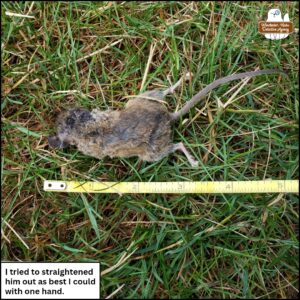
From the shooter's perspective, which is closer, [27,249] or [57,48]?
[27,249]

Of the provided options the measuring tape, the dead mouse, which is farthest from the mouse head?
the measuring tape

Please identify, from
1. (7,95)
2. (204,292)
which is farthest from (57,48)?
(204,292)

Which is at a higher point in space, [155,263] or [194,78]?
[194,78]

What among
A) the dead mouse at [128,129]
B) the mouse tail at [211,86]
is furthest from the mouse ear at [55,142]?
the mouse tail at [211,86]

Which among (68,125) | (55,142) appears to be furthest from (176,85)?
(55,142)

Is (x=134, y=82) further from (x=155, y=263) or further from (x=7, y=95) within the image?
(x=155, y=263)
